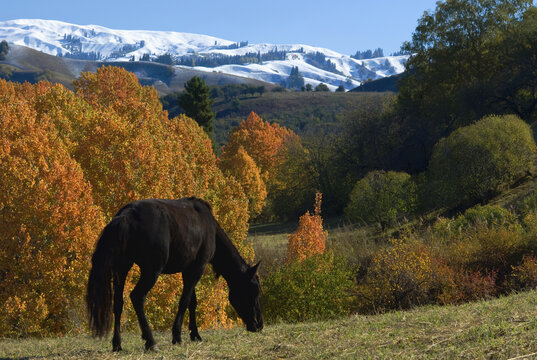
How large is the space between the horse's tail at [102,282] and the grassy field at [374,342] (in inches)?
20.3

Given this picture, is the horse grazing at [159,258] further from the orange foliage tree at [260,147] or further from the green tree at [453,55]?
the orange foliage tree at [260,147]

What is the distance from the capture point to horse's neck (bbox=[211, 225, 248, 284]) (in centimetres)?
1030

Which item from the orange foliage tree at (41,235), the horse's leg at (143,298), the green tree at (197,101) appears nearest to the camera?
the horse's leg at (143,298)

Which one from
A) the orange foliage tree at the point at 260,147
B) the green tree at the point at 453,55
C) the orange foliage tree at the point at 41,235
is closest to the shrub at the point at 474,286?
the orange foliage tree at the point at 41,235

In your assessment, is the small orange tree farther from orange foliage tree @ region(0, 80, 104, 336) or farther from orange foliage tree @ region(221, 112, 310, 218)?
orange foliage tree @ region(221, 112, 310, 218)

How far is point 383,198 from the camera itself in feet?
169

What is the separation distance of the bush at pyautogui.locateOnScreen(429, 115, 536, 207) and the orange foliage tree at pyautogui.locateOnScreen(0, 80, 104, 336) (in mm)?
34071

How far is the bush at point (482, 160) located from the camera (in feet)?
147

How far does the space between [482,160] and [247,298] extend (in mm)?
39644

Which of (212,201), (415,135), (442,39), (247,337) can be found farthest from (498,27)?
(247,337)

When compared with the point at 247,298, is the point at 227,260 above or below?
above

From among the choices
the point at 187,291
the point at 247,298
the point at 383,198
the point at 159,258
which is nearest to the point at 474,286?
the point at 247,298

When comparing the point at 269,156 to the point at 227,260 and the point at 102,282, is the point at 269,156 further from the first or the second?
the point at 102,282

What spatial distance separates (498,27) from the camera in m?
62.8
